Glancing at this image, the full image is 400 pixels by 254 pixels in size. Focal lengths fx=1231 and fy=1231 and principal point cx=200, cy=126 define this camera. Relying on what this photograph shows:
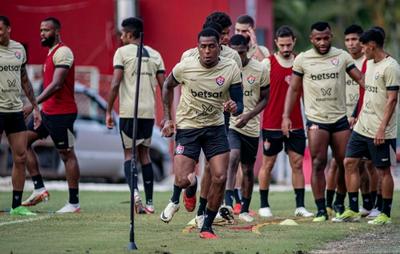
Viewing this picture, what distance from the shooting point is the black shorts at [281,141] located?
1753 centimetres

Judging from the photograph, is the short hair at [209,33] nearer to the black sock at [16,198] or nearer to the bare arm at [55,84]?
the bare arm at [55,84]

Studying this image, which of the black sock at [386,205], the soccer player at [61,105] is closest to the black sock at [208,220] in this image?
the black sock at [386,205]

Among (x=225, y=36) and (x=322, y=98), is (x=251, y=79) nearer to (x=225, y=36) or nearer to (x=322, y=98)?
(x=322, y=98)

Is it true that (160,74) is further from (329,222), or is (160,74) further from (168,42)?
(168,42)

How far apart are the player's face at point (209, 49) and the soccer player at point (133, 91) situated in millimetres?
3568

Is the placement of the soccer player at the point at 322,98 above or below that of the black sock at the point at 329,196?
above

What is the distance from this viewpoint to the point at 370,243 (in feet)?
45.1

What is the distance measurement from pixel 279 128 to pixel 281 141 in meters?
0.23

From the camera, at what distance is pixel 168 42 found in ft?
104

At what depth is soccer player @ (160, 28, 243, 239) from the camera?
13.7m

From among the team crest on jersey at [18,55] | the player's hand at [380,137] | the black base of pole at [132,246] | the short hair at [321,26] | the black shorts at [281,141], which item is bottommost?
the black base of pole at [132,246]

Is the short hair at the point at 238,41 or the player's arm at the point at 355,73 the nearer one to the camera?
the player's arm at the point at 355,73

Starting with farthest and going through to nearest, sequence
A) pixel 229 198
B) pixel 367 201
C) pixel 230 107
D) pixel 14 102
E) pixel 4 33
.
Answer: pixel 367 201, pixel 229 198, pixel 14 102, pixel 4 33, pixel 230 107

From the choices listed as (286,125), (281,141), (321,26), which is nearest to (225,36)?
(321,26)
